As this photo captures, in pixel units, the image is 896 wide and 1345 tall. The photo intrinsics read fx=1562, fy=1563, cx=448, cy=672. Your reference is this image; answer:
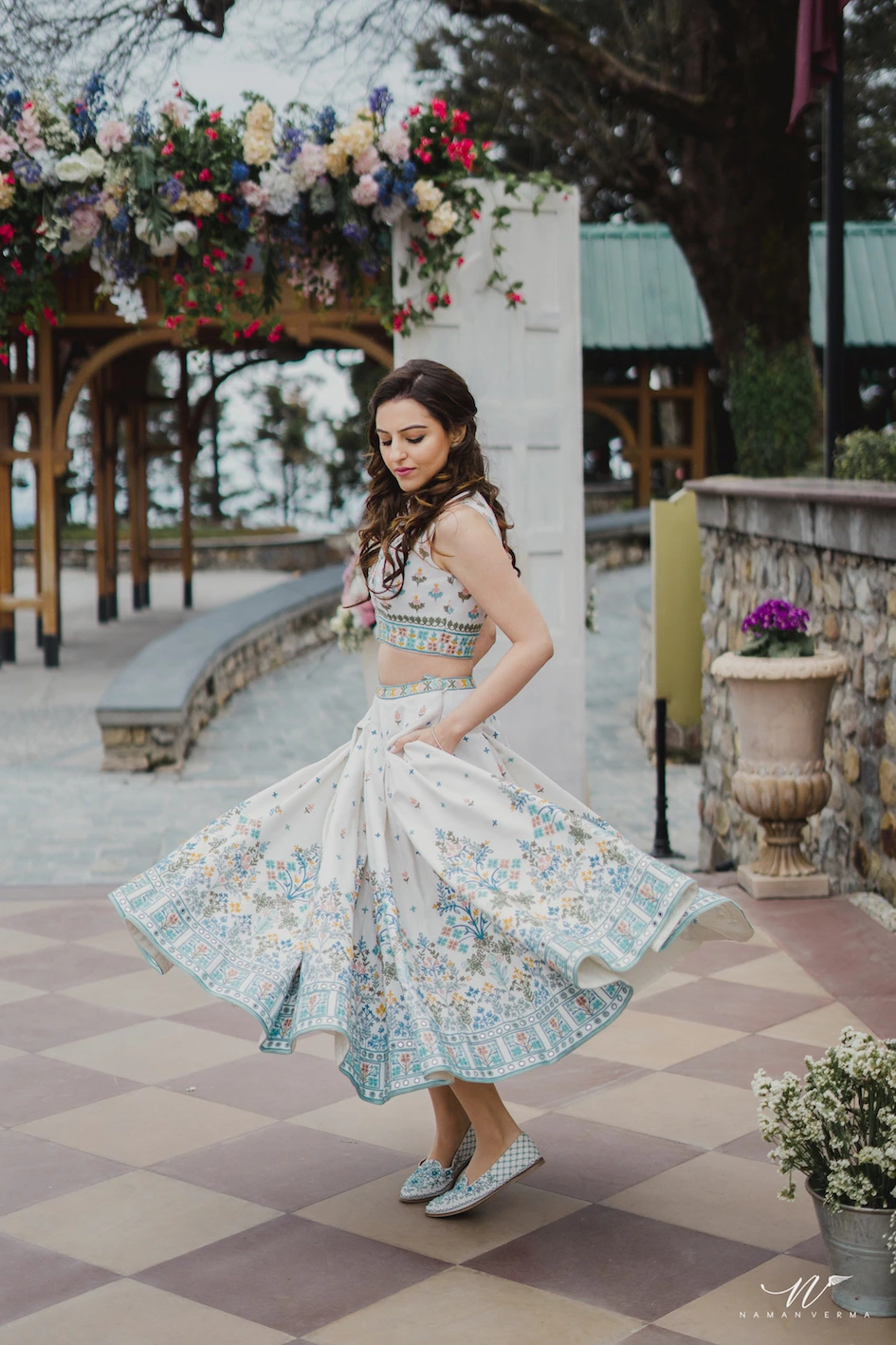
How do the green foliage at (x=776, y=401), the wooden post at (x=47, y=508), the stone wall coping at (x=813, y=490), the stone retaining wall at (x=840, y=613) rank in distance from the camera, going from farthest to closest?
the green foliage at (x=776, y=401)
the wooden post at (x=47, y=508)
the stone retaining wall at (x=840, y=613)
the stone wall coping at (x=813, y=490)

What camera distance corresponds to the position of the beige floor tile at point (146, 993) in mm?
4461

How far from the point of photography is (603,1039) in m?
4.15

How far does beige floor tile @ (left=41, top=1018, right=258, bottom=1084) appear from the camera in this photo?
155 inches

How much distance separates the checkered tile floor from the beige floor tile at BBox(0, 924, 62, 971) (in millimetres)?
339

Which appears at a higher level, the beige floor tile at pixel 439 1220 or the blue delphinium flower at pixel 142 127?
the blue delphinium flower at pixel 142 127

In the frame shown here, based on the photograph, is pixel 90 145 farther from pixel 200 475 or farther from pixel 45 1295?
pixel 200 475

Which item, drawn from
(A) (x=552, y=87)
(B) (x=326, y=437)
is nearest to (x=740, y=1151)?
(A) (x=552, y=87)

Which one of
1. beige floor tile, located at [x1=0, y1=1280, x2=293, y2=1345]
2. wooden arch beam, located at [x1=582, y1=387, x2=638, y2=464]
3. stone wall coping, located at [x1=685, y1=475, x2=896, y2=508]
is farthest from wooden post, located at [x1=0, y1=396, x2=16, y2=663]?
beige floor tile, located at [x1=0, y1=1280, x2=293, y2=1345]

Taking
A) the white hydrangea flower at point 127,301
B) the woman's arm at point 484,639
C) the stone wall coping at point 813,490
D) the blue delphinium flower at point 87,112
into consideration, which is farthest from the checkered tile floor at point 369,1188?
the blue delphinium flower at point 87,112

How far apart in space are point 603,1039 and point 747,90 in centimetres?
1146

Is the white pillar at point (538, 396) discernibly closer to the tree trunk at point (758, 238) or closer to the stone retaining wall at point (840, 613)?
the stone retaining wall at point (840, 613)

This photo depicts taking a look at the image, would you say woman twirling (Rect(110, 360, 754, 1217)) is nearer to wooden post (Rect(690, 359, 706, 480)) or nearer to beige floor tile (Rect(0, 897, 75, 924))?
beige floor tile (Rect(0, 897, 75, 924))

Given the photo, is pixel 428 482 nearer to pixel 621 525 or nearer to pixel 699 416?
pixel 699 416

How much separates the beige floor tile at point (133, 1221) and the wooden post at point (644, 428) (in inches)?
572
